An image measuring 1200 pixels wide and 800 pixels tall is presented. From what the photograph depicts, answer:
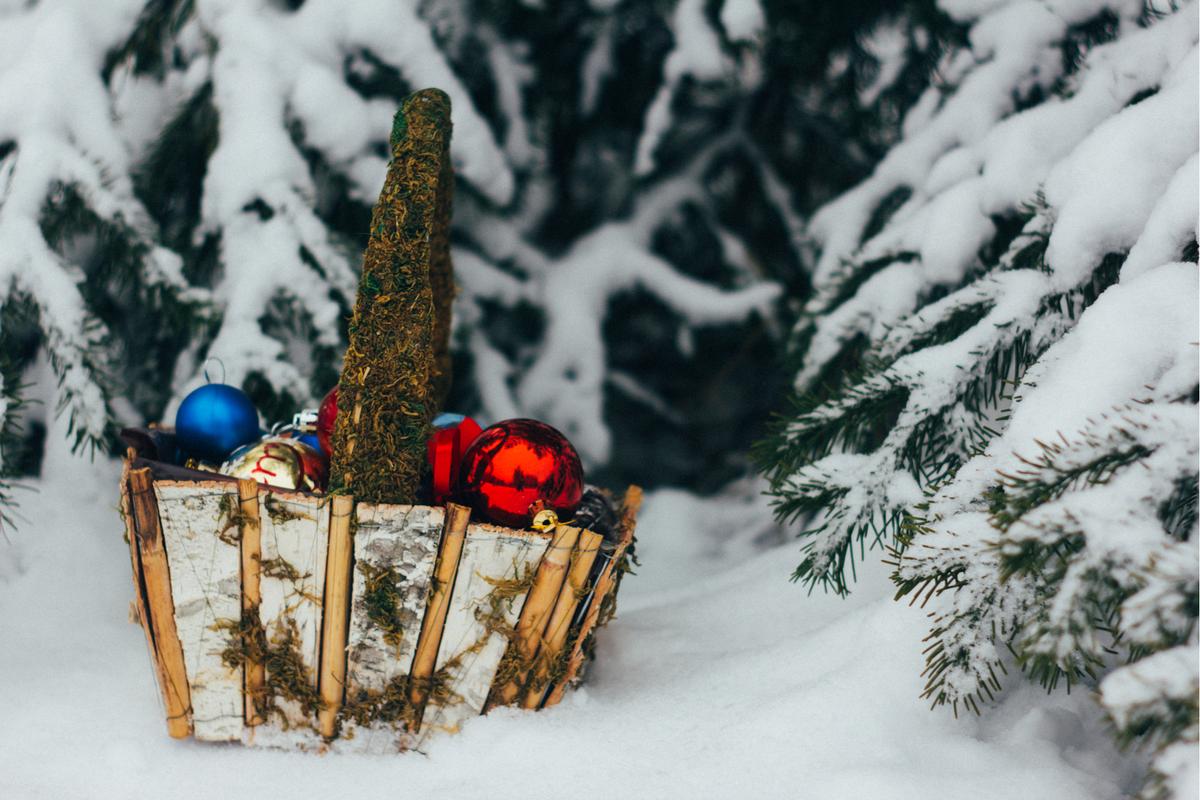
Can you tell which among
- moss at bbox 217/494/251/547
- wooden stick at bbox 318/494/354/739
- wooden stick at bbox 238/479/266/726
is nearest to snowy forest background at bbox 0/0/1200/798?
wooden stick at bbox 318/494/354/739

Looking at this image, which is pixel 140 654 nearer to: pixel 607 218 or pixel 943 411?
pixel 943 411

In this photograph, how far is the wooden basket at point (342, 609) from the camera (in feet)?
3.64

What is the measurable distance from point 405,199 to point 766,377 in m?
1.53

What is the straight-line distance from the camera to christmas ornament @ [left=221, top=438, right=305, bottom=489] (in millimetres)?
1209

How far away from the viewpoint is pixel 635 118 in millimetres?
2342

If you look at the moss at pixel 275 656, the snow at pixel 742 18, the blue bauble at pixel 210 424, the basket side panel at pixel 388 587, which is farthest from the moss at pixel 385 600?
the snow at pixel 742 18

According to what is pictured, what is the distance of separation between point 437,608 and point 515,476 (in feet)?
0.64

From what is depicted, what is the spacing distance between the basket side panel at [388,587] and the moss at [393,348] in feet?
0.11

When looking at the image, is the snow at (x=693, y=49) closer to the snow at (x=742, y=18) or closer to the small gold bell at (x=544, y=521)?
the snow at (x=742, y=18)

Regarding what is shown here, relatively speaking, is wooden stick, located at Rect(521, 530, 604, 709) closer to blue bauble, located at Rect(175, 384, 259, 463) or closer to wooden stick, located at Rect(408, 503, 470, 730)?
wooden stick, located at Rect(408, 503, 470, 730)

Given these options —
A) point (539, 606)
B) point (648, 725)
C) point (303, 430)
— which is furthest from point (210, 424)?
point (648, 725)

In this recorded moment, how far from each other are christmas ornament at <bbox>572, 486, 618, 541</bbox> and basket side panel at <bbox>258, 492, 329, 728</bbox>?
0.34 metres

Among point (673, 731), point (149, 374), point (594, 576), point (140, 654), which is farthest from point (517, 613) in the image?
point (149, 374)

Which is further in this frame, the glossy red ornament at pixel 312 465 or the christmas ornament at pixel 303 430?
the christmas ornament at pixel 303 430
